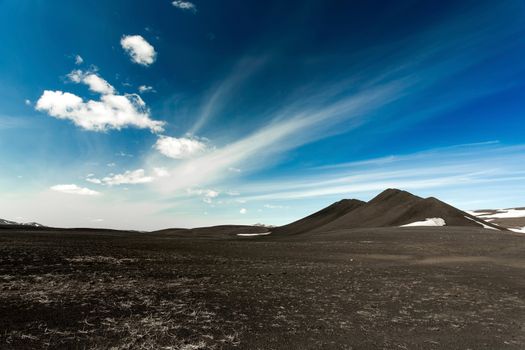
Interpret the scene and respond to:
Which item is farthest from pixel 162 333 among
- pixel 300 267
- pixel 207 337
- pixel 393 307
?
pixel 300 267

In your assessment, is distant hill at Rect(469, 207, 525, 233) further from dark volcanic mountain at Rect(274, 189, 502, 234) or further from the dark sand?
the dark sand

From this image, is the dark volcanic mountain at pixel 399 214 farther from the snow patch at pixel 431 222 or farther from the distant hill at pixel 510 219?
the distant hill at pixel 510 219

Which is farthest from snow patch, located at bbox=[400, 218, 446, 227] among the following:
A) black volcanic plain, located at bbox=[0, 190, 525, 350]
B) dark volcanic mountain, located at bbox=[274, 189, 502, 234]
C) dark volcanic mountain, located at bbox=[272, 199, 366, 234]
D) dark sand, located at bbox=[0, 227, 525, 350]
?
dark sand, located at bbox=[0, 227, 525, 350]

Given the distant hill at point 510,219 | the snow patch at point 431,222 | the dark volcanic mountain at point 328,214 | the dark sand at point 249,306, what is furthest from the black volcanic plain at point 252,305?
the dark volcanic mountain at point 328,214

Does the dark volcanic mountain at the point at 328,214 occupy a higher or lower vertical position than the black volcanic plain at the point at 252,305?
higher

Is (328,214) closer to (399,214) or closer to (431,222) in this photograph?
(399,214)

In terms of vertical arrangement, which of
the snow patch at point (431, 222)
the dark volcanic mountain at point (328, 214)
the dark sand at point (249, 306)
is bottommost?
the dark sand at point (249, 306)

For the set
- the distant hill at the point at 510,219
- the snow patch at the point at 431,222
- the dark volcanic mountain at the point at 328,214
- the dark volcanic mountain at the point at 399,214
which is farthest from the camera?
the dark volcanic mountain at the point at 328,214

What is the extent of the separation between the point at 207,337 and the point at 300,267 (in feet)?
55.4

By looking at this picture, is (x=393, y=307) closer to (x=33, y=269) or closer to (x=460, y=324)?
(x=460, y=324)

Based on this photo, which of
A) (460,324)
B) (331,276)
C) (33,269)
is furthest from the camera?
(331,276)

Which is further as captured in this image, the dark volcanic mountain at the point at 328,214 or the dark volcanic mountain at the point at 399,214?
the dark volcanic mountain at the point at 328,214

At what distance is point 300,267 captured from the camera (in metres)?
25.6

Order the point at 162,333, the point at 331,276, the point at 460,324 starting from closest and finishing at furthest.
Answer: the point at 162,333
the point at 460,324
the point at 331,276
